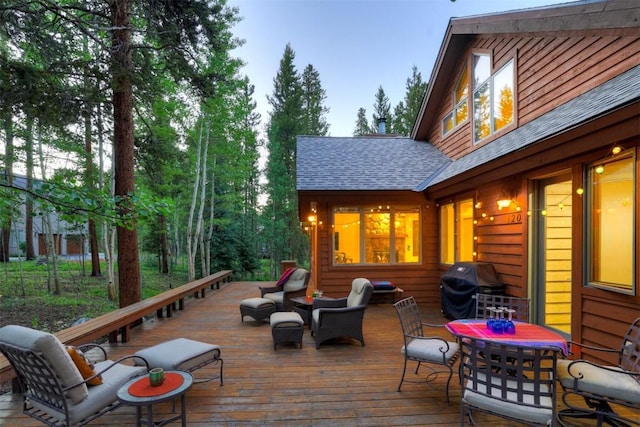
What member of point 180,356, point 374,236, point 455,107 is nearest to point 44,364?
point 180,356

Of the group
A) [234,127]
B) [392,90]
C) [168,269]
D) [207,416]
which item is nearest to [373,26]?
[234,127]

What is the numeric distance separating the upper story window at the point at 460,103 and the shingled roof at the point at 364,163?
3.09 feet

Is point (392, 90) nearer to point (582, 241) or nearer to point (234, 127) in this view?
point (234, 127)

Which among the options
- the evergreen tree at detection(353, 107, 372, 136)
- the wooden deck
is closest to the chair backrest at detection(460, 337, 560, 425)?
the wooden deck

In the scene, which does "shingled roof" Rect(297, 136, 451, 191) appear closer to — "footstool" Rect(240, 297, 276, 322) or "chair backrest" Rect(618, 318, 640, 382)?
"footstool" Rect(240, 297, 276, 322)

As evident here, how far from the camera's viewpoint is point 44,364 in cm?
215

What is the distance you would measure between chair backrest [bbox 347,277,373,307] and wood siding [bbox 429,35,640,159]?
3.96 metres

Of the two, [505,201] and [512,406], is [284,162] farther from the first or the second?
[512,406]

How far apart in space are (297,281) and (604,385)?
16.5 feet

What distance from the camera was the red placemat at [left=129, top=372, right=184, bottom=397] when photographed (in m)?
2.25

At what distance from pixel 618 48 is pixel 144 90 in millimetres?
7310

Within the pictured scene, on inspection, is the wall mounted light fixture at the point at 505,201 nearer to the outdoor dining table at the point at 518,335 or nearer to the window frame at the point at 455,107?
the outdoor dining table at the point at 518,335

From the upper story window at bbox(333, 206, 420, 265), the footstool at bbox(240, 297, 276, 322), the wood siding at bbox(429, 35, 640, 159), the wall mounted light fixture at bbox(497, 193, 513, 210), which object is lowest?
the footstool at bbox(240, 297, 276, 322)

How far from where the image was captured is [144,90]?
5957 millimetres
